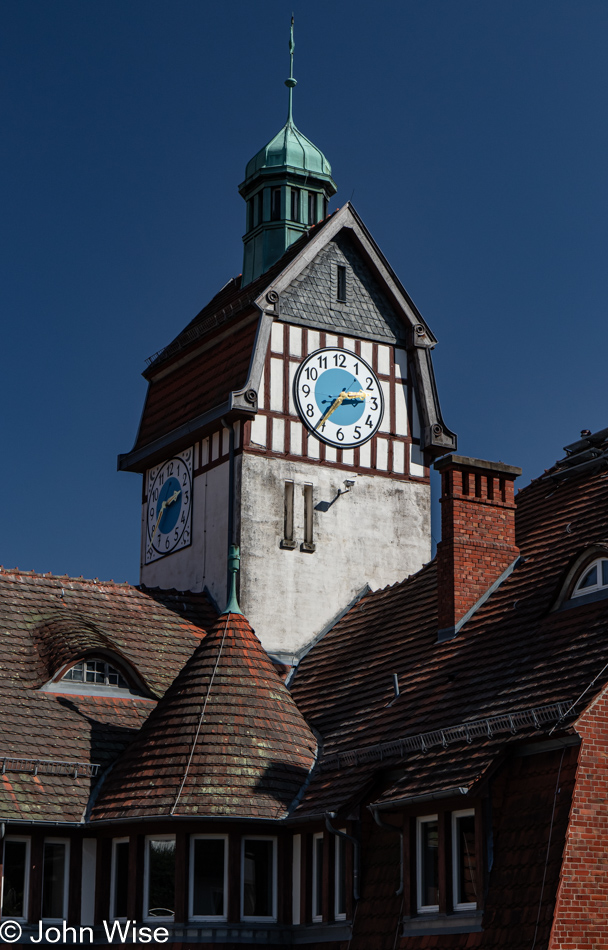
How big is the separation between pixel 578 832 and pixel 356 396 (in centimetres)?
1711

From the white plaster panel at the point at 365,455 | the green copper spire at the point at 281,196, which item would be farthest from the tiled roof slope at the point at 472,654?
the green copper spire at the point at 281,196

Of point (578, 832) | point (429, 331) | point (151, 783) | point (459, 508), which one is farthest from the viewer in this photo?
point (429, 331)

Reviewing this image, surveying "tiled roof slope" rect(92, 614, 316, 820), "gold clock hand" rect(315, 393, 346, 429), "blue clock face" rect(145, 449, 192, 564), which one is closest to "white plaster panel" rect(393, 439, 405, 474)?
"gold clock hand" rect(315, 393, 346, 429)

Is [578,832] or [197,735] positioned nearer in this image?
[578,832]

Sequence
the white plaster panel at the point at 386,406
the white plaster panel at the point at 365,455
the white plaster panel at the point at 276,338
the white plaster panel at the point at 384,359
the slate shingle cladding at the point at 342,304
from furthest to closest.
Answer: the white plaster panel at the point at 384,359 < the white plaster panel at the point at 386,406 < the slate shingle cladding at the point at 342,304 < the white plaster panel at the point at 365,455 < the white plaster panel at the point at 276,338

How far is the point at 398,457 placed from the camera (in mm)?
35812

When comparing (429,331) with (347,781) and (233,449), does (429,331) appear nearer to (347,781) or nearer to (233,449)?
(233,449)

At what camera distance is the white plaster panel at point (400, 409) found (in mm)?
36062

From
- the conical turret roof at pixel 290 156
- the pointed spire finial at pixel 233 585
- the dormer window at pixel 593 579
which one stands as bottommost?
the dormer window at pixel 593 579

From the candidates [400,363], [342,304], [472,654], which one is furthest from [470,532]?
[342,304]

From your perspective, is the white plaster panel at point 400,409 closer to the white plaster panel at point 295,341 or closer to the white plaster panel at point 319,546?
the white plaster panel at point 319,546

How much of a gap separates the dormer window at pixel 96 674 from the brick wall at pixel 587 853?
39.1 ft

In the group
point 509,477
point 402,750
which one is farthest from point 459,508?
point 402,750

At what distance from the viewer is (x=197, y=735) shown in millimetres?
26000
